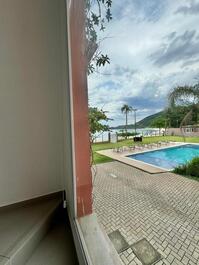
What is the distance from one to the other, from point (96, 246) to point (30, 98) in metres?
1.29

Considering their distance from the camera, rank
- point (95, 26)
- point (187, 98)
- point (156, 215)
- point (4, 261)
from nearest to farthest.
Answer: point (4, 261) → point (187, 98) → point (95, 26) → point (156, 215)

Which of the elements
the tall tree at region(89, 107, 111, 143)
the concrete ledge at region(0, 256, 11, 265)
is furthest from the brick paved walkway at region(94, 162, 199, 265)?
the tall tree at region(89, 107, 111, 143)

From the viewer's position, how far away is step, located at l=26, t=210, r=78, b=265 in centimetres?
95

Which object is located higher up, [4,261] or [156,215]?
[4,261]

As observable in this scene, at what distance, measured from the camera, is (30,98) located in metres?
1.39

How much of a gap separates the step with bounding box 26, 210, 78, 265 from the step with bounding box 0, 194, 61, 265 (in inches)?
1.8

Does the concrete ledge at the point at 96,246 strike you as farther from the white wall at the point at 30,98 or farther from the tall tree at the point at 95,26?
the tall tree at the point at 95,26

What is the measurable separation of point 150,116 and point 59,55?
1.09 metres

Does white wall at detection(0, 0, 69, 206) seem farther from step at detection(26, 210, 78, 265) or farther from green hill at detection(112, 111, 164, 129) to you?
green hill at detection(112, 111, 164, 129)

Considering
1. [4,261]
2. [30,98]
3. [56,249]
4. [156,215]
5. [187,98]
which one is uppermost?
[30,98]

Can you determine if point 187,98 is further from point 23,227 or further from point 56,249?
point 23,227

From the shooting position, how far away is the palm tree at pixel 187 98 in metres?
0.95

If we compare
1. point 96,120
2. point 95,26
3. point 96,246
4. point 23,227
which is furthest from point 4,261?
point 95,26

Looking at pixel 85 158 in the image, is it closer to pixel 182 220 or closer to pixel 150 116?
pixel 150 116
